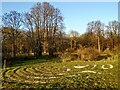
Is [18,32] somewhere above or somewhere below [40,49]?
above

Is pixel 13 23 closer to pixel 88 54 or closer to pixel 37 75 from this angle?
pixel 88 54

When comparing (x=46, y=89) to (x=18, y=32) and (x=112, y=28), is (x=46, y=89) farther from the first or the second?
(x=112, y=28)

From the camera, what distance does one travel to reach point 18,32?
41.5m

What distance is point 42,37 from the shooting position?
4684 centimetres

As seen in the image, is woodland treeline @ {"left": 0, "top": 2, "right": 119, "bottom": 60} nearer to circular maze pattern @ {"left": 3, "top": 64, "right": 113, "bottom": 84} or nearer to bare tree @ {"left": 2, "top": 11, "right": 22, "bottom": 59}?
bare tree @ {"left": 2, "top": 11, "right": 22, "bottom": 59}

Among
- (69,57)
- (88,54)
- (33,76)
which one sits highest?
(88,54)

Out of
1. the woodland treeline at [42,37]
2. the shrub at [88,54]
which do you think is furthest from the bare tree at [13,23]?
the shrub at [88,54]

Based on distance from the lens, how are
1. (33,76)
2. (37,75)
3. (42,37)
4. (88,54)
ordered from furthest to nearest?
(42,37)
(88,54)
(37,75)
(33,76)

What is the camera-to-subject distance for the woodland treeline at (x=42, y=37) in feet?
128

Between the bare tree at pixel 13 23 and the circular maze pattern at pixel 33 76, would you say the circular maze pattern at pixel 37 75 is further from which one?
the bare tree at pixel 13 23

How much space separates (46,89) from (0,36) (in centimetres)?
2410

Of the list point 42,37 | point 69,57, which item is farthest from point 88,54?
point 42,37

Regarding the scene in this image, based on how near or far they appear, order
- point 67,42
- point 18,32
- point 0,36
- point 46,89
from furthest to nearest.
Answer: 1. point 67,42
2. point 18,32
3. point 0,36
4. point 46,89

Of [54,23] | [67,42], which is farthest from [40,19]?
[67,42]
